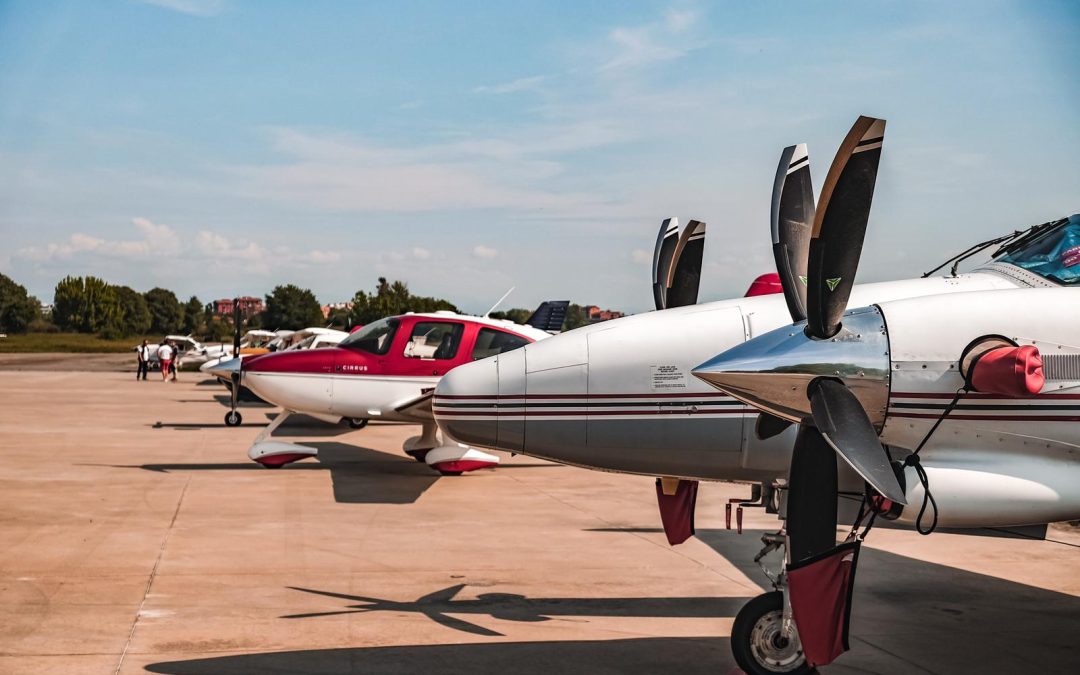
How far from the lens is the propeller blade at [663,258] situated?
771 cm

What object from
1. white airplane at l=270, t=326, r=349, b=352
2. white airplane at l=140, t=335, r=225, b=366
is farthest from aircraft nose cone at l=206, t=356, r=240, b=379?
white airplane at l=140, t=335, r=225, b=366

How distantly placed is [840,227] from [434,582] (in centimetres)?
457

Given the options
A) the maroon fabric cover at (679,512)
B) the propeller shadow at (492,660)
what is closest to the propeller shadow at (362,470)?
the maroon fabric cover at (679,512)

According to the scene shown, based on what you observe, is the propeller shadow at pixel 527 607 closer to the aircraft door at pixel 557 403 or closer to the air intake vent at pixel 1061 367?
the aircraft door at pixel 557 403

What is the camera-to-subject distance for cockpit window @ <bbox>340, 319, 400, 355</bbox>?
48.7ft

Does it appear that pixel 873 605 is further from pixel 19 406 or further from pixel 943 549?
pixel 19 406

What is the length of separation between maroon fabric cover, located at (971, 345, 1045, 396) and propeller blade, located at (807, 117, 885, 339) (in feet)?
2.42

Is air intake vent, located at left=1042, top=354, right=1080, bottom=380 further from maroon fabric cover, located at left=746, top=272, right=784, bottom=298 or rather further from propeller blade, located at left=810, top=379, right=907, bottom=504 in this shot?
maroon fabric cover, located at left=746, top=272, right=784, bottom=298

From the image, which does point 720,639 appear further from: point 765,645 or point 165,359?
point 165,359

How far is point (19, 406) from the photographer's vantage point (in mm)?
26188

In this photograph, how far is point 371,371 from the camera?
14.8 m

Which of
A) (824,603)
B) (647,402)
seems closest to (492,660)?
(647,402)

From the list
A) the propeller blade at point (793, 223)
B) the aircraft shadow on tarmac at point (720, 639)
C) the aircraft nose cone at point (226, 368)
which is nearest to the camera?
the propeller blade at point (793, 223)

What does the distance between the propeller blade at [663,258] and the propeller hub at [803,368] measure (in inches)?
97.2
